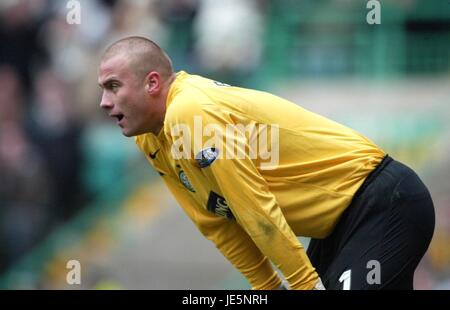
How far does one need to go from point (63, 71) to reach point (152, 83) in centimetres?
646

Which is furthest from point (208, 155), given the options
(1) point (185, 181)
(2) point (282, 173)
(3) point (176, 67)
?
(3) point (176, 67)

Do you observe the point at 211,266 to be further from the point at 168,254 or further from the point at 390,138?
the point at 390,138

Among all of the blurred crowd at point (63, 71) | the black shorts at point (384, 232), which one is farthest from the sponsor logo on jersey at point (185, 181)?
the blurred crowd at point (63, 71)

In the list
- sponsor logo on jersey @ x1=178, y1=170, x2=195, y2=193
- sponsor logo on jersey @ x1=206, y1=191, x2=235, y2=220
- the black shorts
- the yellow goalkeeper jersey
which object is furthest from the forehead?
the black shorts

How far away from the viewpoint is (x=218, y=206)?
262 inches

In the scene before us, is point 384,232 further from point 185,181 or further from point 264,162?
point 185,181

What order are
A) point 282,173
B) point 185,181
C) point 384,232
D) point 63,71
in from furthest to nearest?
point 63,71, point 185,181, point 282,173, point 384,232

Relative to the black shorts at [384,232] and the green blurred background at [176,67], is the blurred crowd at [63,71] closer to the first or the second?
the green blurred background at [176,67]

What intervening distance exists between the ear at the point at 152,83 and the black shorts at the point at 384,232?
129 centimetres

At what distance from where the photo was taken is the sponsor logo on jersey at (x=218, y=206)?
21.5ft

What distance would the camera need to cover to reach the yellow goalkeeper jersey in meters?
6.18

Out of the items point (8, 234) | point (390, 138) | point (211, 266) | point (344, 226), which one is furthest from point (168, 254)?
point (344, 226)

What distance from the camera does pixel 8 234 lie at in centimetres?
1269

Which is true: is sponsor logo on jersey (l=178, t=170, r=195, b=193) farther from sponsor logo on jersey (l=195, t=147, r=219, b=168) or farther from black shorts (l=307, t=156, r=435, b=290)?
black shorts (l=307, t=156, r=435, b=290)
